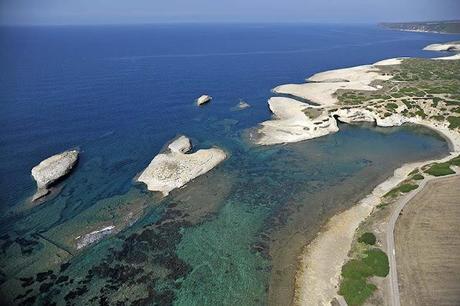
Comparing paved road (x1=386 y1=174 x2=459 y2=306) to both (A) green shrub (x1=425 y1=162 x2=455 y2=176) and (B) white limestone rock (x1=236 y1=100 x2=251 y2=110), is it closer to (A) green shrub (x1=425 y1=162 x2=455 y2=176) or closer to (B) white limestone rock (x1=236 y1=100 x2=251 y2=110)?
Answer: (A) green shrub (x1=425 y1=162 x2=455 y2=176)

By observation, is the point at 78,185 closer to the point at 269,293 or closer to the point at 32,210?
the point at 32,210

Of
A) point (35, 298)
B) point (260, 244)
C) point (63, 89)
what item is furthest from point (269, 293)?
point (63, 89)

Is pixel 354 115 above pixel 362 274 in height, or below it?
above

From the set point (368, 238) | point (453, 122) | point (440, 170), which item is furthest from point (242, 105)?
point (368, 238)

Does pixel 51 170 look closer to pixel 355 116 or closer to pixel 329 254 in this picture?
pixel 329 254

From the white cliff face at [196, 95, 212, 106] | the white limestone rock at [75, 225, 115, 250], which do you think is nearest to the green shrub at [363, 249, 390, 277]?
the white limestone rock at [75, 225, 115, 250]

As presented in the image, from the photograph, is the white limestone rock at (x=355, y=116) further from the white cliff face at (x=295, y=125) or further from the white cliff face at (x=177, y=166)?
the white cliff face at (x=177, y=166)
